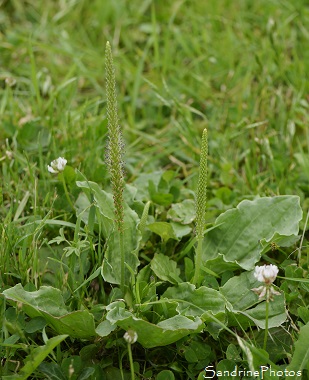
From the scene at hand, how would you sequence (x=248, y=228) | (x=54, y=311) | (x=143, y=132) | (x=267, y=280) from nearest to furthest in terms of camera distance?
1. (x=267, y=280)
2. (x=54, y=311)
3. (x=248, y=228)
4. (x=143, y=132)

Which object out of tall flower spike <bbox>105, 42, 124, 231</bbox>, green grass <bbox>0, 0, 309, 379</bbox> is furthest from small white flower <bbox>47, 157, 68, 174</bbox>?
tall flower spike <bbox>105, 42, 124, 231</bbox>

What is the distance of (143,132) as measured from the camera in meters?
3.85

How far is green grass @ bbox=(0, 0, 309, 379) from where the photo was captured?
2.46 m

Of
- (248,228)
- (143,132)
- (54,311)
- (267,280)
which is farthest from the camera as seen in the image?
(143,132)

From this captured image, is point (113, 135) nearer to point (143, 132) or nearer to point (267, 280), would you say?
point (267, 280)

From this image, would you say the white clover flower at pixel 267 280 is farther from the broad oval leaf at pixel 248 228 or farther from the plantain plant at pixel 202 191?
the broad oval leaf at pixel 248 228

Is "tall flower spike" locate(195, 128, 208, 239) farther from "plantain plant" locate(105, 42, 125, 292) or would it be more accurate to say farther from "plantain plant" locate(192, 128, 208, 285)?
"plantain plant" locate(105, 42, 125, 292)

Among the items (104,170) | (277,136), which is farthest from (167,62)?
(104,170)

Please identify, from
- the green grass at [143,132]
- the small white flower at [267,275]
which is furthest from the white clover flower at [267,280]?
the green grass at [143,132]

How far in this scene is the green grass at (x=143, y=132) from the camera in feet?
8.06

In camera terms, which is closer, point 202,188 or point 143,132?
point 202,188

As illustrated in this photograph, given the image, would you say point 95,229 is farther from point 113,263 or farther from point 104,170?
point 104,170

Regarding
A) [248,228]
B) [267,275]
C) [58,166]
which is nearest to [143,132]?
[58,166]

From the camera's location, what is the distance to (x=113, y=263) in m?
2.57
